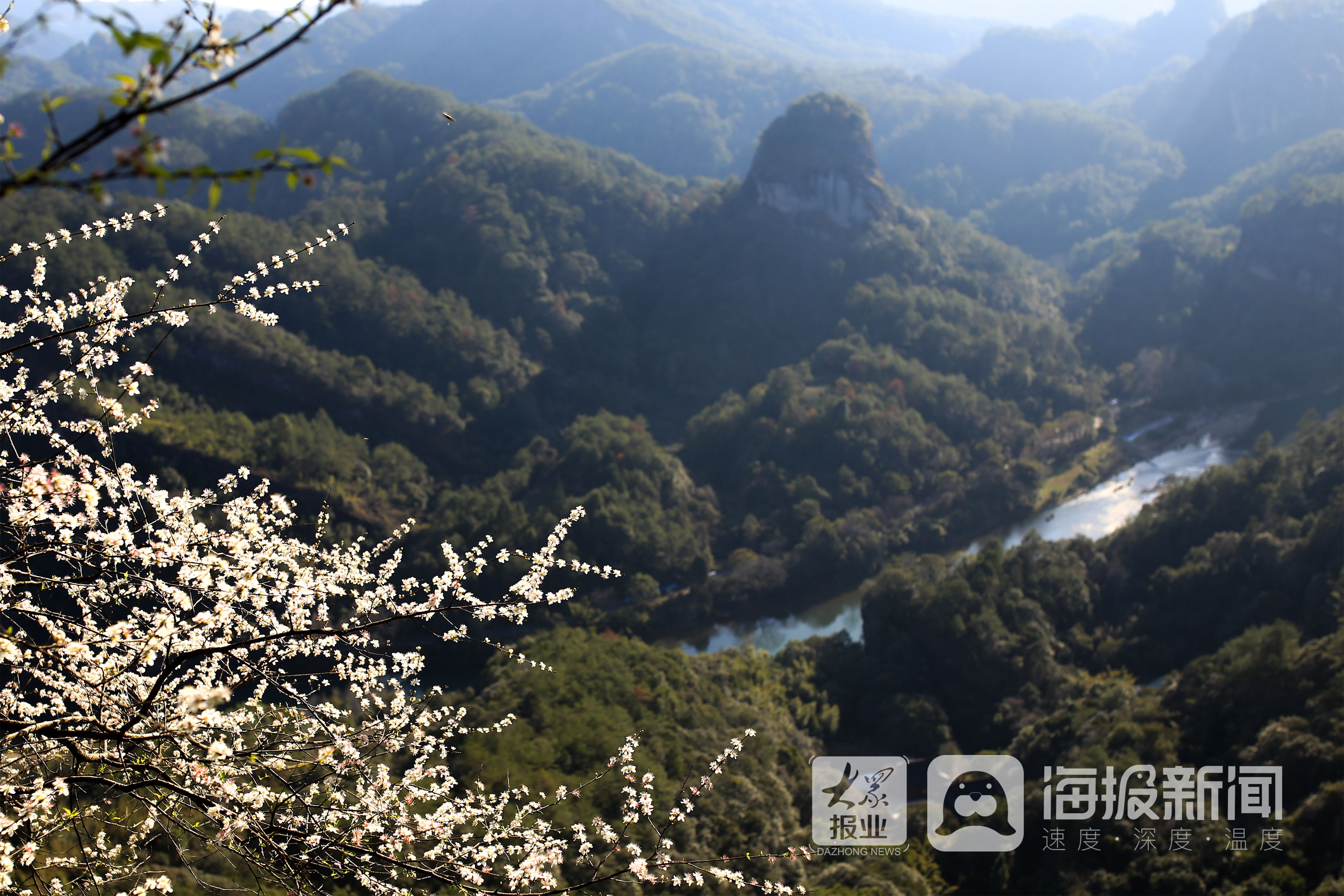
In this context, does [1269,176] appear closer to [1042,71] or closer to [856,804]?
[1042,71]

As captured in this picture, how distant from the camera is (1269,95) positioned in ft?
407

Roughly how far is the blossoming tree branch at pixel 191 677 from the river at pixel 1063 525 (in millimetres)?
30702

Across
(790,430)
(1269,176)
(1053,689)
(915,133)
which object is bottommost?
(1053,689)

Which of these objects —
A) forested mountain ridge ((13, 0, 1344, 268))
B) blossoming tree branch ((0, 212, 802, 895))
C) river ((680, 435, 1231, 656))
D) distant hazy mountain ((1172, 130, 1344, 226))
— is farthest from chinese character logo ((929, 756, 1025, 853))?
forested mountain ridge ((13, 0, 1344, 268))

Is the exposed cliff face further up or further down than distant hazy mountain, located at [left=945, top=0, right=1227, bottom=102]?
further down

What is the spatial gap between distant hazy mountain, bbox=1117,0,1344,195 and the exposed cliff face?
224 ft

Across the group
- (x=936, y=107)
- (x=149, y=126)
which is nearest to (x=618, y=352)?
(x=149, y=126)

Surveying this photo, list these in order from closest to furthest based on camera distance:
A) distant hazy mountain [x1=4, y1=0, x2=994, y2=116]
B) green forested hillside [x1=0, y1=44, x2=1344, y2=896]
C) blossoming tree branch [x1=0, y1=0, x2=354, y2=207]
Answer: blossoming tree branch [x1=0, y1=0, x2=354, y2=207] < green forested hillside [x1=0, y1=44, x2=1344, y2=896] < distant hazy mountain [x1=4, y1=0, x2=994, y2=116]

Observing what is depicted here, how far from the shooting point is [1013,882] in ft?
64.7

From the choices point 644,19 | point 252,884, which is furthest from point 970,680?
point 644,19

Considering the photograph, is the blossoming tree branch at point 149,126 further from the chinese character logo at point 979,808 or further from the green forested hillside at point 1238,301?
the green forested hillside at point 1238,301

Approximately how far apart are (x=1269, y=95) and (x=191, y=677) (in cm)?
16425

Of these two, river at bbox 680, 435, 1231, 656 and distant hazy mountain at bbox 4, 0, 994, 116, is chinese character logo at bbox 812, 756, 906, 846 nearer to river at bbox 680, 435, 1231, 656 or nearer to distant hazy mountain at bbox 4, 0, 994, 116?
river at bbox 680, 435, 1231, 656

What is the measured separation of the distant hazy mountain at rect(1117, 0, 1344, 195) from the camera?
12181cm
